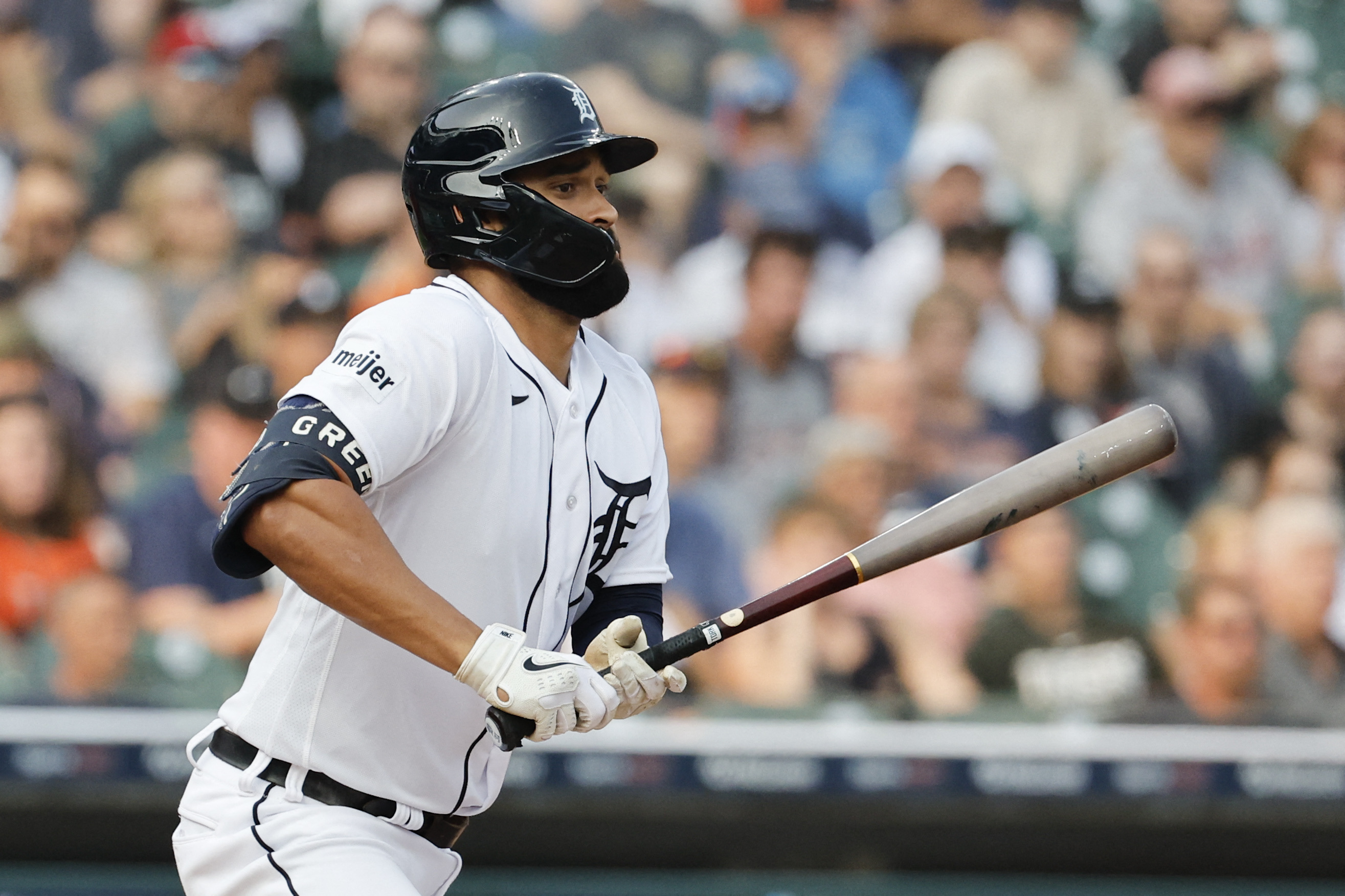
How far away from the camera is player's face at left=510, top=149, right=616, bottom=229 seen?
87.7 inches

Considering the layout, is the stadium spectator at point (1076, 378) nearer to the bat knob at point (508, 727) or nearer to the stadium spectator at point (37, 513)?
the stadium spectator at point (37, 513)

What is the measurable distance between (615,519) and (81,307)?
387 centimetres

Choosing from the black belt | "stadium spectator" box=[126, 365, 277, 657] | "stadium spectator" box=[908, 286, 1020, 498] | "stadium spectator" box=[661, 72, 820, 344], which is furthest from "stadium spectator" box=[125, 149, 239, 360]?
the black belt

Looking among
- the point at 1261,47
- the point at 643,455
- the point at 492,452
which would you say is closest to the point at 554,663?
the point at 492,452

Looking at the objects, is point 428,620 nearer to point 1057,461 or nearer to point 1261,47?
point 1057,461

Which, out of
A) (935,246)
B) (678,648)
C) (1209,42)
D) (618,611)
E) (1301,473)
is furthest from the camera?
(1209,42)

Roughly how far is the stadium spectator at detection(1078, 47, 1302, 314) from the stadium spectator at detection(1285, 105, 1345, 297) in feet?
0.20

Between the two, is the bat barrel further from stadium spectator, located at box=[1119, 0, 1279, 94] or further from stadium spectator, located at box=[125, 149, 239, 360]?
stadium spectator, located at box=[1119, 0, 1279, 94]

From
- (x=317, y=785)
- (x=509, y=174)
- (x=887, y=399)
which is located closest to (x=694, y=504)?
(x=887, y=399)

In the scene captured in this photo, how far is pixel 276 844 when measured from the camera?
205 cm

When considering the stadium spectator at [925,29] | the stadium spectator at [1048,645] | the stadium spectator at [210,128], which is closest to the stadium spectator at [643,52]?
the stadium spectator at [925,29]

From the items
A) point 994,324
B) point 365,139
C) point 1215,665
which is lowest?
point 1215,665

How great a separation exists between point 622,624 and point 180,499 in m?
3.41

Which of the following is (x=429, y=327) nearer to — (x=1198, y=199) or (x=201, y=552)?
(x=201, y=552)
